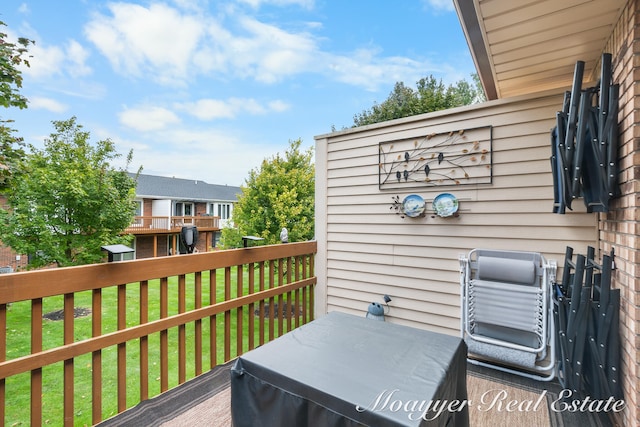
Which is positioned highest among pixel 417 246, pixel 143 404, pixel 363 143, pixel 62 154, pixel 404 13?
pixel 404 13

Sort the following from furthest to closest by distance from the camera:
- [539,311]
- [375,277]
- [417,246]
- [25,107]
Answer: [25,107] < [375,277] < [417,246] < [539,311]

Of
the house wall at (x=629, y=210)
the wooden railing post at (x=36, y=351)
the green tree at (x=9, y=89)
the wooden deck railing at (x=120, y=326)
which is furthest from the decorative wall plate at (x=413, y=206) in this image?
the green tree at (x=9, y=89)

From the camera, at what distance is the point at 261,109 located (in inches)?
492

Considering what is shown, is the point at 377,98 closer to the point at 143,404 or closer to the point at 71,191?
the point at 71,191

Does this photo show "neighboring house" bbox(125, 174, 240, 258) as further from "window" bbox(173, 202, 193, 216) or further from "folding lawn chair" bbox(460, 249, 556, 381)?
"folding lawn chair" bbox(460, 249, 556, 381)

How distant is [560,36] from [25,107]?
658cm

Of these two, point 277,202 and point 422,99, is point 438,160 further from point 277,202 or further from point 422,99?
point 422,99

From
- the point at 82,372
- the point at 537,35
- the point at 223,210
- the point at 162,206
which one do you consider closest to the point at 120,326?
the point at 82,372

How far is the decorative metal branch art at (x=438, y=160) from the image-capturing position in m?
2.70

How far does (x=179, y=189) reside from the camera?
63.4 ft

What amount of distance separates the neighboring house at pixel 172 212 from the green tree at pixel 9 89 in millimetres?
8490

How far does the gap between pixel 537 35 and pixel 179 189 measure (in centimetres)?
2045

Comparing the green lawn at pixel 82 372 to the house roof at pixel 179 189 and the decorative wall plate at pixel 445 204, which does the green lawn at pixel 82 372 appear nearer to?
the decorative wall plate at pixel 445 204

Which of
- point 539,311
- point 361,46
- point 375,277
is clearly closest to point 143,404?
point 375,277
